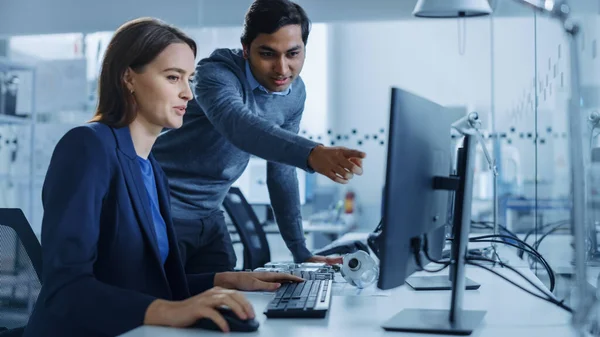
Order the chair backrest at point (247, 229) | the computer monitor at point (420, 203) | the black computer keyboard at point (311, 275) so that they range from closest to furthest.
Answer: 1. the computer monitor at point (420, 203)
2. the black computer keyboard at point (311, 275)
3. the chair backrest at point (247, 229)

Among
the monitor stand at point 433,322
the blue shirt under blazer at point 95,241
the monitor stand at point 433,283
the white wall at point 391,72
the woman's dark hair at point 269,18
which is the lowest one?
the monitor stand at point 433,322

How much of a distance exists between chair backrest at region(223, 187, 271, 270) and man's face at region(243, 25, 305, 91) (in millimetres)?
1394

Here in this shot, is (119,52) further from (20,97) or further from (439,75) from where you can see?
(439,75)

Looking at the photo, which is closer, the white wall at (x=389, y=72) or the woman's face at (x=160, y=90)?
the woman's face at (x=160, y=90)

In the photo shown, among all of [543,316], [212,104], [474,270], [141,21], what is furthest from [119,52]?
[474,270]

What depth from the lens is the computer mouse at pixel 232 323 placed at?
117 centimetres

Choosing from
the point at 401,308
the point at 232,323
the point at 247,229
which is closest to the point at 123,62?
the point at 232,323

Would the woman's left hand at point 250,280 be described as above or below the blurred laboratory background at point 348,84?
below

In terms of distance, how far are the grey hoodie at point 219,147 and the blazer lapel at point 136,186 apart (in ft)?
1.28

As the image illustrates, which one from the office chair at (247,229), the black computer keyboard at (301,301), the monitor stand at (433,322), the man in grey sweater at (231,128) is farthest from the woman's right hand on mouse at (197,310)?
the office chair at (247,229)

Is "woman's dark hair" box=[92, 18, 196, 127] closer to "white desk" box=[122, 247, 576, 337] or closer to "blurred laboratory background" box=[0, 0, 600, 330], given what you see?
"white desk" box=[122, 247, 576, 337]

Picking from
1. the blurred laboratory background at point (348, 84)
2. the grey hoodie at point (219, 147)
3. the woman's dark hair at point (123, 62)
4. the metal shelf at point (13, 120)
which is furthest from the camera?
the metal shelf at point (13, 120)

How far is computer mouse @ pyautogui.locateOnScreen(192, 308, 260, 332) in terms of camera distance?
3.83 ft

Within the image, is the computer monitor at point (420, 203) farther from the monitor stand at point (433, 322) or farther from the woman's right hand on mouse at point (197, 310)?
the woman's right hand on mouse at point (197, 310)
